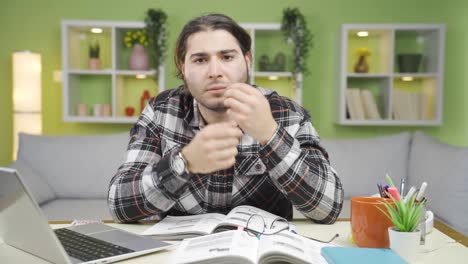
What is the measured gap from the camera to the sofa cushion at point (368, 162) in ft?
10.4

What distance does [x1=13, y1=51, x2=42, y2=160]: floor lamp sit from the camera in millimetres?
3848

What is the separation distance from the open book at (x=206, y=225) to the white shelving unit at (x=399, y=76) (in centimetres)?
275

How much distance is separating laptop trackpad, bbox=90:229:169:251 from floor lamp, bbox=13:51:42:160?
3026mm

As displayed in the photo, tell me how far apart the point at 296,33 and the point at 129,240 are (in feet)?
9.97

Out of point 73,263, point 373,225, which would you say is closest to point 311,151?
point 373,225

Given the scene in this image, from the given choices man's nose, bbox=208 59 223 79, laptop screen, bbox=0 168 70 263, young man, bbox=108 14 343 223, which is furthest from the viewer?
man's nose, bbox=208 59 223 79

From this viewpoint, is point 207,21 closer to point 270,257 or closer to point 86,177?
point 270,257

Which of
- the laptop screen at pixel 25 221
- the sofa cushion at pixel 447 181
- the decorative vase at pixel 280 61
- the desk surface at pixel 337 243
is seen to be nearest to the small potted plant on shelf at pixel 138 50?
the decorative vase at pixel 280 61

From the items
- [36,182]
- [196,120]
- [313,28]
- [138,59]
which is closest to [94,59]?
[138,59]

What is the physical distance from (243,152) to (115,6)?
2946mm

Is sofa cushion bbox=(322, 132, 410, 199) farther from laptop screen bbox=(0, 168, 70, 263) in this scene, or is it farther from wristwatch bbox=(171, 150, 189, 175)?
laptop screen bbox=(0, 168, 70, 263)

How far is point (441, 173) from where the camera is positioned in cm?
272

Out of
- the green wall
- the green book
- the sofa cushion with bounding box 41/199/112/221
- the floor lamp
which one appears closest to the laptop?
the green book

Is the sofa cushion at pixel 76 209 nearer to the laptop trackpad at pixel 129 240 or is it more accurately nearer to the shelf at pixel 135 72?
the shelf at pixel 135 72
